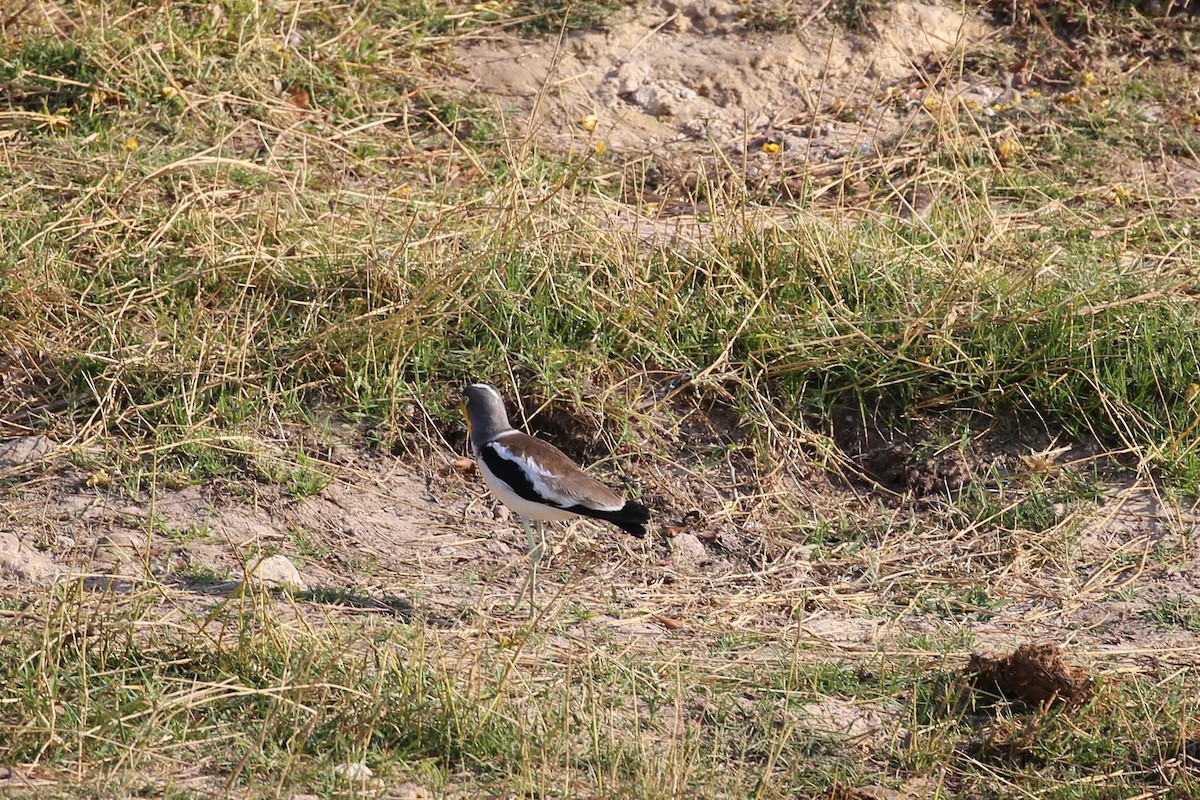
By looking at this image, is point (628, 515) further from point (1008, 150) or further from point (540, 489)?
point (1008, 150)

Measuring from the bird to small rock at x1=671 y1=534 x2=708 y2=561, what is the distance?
483 millimetres

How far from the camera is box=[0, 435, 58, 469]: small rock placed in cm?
572

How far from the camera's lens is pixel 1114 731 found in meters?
4.48

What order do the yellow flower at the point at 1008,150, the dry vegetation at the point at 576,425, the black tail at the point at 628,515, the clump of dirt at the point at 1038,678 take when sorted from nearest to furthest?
the dry vegetation at the point at 576,425
the clump of dirt at the point at 1038,678
the black tail at the point at 628,515
the yellow flower at the point at 1008,150

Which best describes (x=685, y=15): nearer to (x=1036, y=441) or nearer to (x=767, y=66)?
(x=767, y=66)

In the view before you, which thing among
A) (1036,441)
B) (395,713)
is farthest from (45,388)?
(1036,441)

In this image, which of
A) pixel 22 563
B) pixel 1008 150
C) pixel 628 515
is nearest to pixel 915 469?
pixel 628 515

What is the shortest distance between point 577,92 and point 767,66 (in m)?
1.17

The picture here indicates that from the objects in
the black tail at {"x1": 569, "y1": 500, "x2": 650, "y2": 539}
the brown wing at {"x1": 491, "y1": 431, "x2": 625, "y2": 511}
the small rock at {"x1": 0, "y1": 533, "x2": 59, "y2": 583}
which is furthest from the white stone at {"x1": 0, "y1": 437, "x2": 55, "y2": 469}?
the black tail at {"x1": 569, "y1": 500, "x2": 650, "y2": 539}

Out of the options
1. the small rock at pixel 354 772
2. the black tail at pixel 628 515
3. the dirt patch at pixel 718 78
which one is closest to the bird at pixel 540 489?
the black tail at pixel 628 515

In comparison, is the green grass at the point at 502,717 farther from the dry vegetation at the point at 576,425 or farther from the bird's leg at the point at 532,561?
the bird's leg at the point at 532,561

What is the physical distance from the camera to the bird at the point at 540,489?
5.18 m

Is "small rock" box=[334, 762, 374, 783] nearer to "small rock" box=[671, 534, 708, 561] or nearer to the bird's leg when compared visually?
the bird's leg

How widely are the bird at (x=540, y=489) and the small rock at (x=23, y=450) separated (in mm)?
1720
